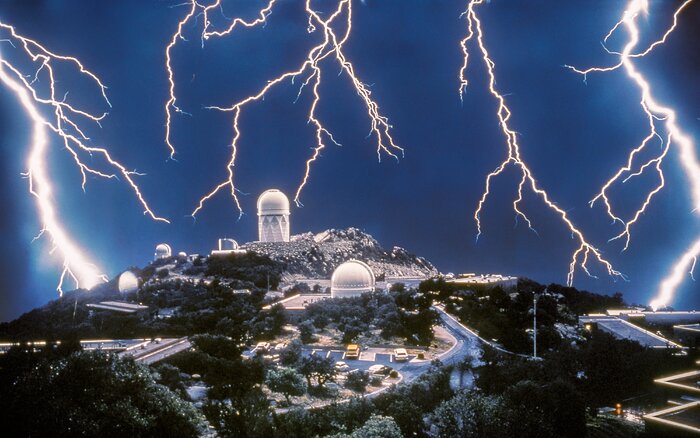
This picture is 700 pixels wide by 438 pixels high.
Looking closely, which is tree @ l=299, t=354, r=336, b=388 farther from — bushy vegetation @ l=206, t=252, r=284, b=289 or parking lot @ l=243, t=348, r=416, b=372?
bushy vegetation @ l=206, t=252, r=284, b=289

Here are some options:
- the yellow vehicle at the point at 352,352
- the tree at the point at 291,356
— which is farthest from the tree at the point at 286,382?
the yellow vehicle at the point at 352,352

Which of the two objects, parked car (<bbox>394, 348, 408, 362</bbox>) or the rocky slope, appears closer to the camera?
parked car (<bbox>394, 348, 408, 362</bbox>)

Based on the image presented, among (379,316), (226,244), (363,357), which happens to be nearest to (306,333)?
(363,357)

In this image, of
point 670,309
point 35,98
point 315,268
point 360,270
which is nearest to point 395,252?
point 315,268

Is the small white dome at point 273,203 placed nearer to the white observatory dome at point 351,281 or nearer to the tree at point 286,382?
the white observatory dome at point 351,281

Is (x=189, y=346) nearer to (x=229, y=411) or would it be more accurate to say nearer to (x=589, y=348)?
(x=229, y=411)

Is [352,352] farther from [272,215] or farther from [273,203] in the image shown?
[273,203]

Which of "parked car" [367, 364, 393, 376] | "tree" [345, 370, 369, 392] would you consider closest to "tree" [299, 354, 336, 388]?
"tree" [345, 370, 369, 392]
